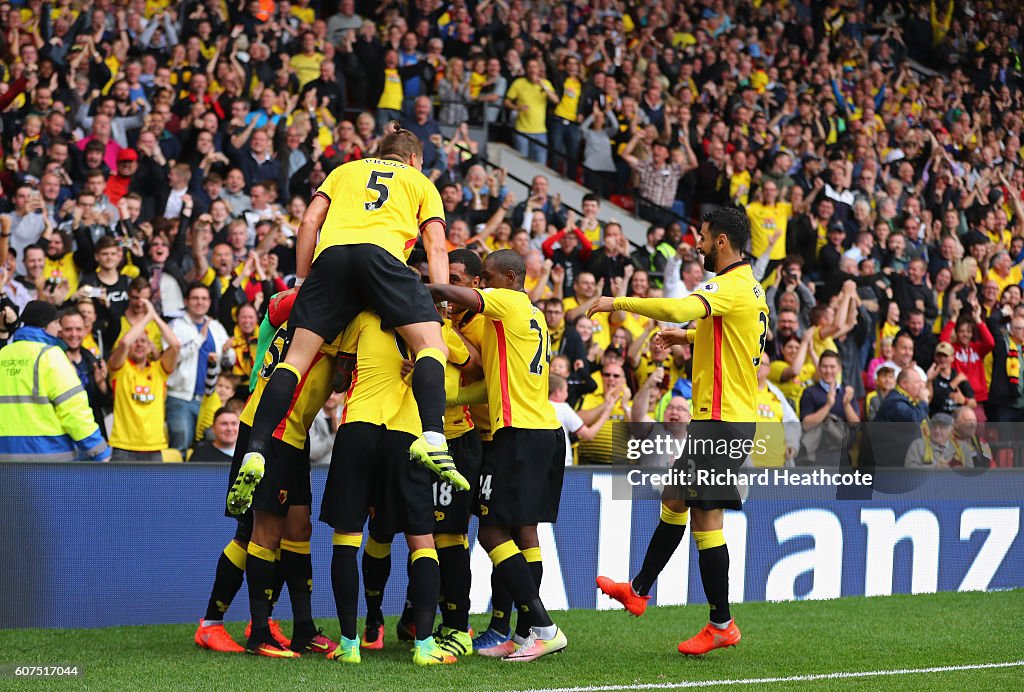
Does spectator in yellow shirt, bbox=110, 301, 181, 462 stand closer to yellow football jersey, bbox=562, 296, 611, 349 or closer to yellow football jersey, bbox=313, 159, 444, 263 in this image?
yellow football jersey, bbox=313, 159, 444, 263

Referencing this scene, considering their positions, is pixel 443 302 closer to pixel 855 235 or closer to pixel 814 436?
pixel 814 436

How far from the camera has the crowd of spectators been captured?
1074cm

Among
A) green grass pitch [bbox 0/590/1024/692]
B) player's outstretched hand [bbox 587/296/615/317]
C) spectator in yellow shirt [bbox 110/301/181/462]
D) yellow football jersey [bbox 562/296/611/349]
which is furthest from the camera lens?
yellow football jersey [bbox 562/296/611/349]

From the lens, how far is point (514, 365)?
6.84 meters

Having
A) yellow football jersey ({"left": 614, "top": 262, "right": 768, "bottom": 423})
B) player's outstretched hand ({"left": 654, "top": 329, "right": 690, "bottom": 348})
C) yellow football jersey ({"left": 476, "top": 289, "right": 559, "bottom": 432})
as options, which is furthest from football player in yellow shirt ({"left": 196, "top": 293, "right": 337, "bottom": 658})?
yellow football jersey ({"left": 614, "top": 262, "right": 768, "bottom": 423})

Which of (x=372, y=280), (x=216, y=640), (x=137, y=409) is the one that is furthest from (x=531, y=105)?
(x=216, y=640)

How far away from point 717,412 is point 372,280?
193 cm

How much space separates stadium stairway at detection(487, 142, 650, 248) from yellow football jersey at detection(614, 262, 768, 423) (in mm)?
9414

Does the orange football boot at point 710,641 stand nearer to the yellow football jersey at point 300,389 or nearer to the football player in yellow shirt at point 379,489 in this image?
the football player in yellow shirt at point 379,489

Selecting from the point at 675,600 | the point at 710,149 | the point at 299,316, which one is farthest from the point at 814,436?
the point at 710,149

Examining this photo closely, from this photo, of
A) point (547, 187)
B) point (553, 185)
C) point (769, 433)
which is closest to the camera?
point (769, 433)

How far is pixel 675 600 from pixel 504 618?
243 centimetres

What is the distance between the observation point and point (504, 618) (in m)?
7.02

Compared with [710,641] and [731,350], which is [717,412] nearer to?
[731,350]
